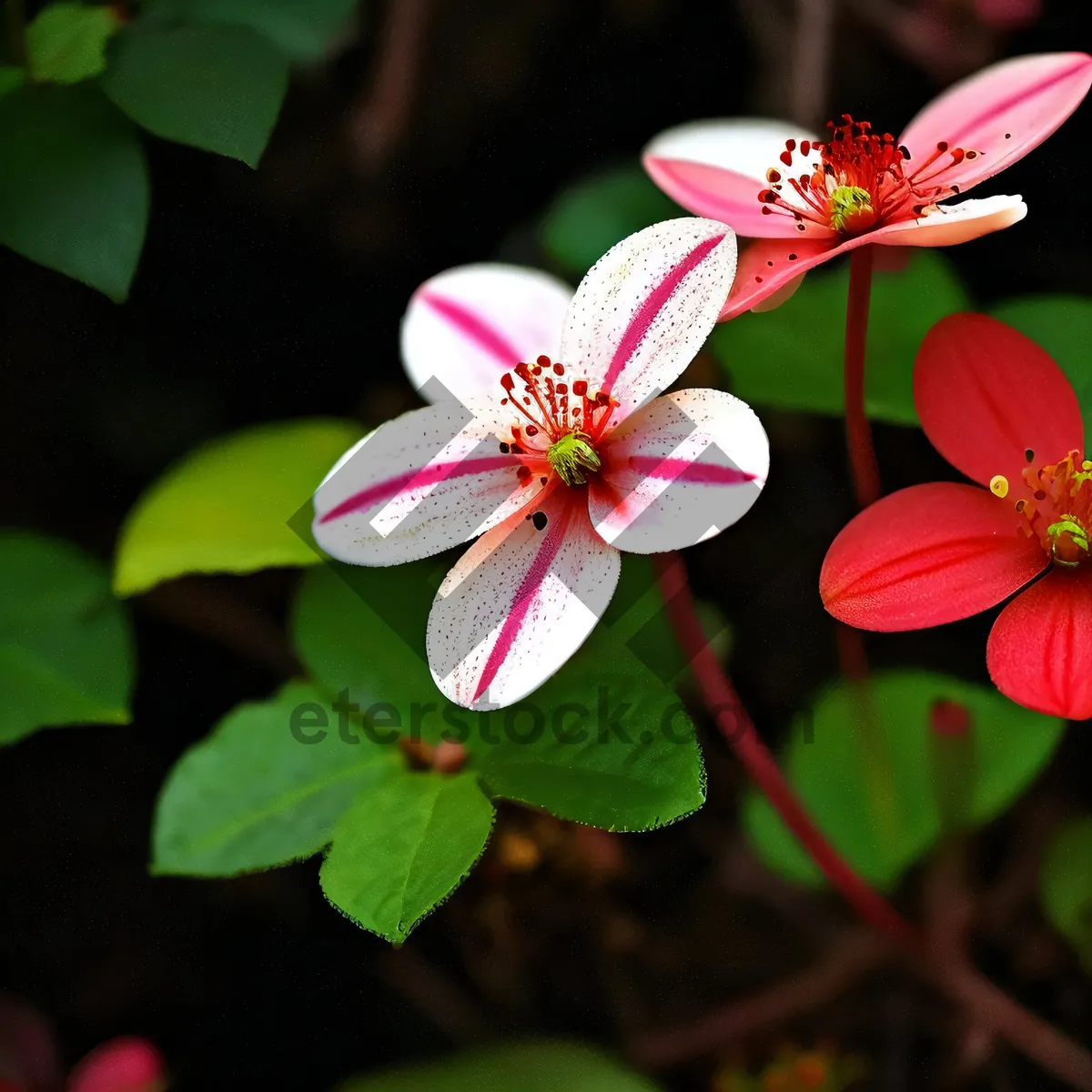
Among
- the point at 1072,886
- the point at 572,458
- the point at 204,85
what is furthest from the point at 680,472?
the point at 1072,886

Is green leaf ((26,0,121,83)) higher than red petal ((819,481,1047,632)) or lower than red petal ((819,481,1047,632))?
higher

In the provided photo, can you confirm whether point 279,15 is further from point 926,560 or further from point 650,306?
point 926,560

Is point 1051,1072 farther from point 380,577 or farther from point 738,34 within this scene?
point 738,34

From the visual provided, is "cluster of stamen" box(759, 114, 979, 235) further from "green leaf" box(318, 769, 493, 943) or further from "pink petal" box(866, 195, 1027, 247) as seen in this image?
"green leaf" box(318, 769, 493, 943)

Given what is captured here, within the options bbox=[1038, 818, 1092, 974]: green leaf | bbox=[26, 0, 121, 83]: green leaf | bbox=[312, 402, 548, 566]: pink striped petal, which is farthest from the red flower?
bbox=[26, 0, 121, 83]: green leaf

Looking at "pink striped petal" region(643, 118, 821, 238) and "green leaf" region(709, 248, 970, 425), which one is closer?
"pink striped petal" region(643, 118, 821, 238)

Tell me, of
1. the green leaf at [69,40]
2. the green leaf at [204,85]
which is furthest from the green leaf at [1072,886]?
the green leaf at [69,40]

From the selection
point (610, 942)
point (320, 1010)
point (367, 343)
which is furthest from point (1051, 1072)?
point (367, 343)
